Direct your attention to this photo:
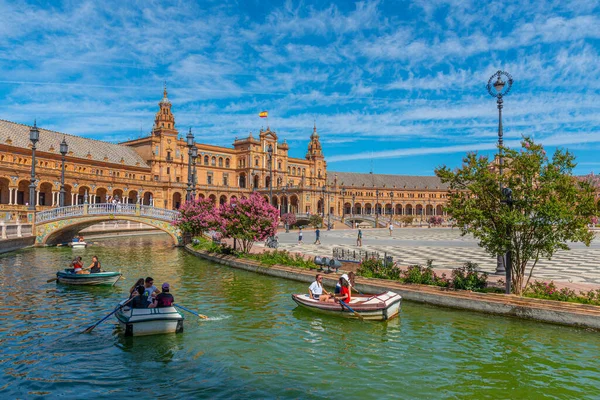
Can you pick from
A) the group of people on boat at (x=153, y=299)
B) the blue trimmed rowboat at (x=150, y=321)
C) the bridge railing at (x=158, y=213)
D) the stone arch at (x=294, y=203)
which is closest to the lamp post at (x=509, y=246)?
the blue trimmed rowboat at (x=150, y=321)

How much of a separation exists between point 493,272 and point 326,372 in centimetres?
1274

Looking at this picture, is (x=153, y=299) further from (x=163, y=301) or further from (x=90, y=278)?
(x=90, y=278)

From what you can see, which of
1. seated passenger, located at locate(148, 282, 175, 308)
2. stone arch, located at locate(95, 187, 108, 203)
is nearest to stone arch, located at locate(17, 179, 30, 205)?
stone arch, located at locate(95, 187, 108, 203)

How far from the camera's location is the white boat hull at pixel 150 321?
40.0ft

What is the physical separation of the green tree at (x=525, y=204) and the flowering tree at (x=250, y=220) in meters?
13.4

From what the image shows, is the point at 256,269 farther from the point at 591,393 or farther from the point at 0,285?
the point at 591,393

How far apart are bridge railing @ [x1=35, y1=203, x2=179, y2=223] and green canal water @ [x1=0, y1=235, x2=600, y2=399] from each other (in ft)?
70.6

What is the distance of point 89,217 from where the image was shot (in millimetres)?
37344

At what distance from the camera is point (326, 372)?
403 inches

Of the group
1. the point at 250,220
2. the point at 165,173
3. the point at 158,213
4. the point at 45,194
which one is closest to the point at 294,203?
the point at 165,173

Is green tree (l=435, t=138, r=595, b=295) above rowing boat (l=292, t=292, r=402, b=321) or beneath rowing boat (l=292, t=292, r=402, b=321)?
above

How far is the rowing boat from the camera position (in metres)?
14.0

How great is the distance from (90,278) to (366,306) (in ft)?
39.3

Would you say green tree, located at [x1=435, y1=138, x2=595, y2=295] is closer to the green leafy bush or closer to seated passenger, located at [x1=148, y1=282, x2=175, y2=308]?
the green leafy bush
